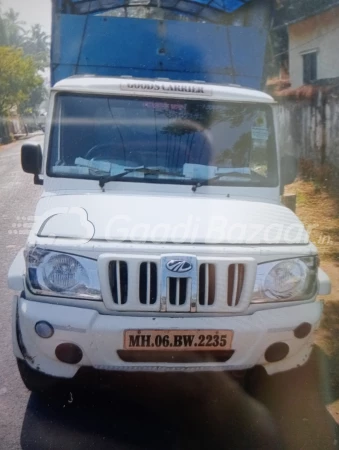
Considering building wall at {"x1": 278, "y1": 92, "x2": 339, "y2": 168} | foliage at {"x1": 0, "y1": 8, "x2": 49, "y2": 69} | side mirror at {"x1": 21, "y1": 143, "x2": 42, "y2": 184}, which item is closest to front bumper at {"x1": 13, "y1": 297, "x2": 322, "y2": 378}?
side mirror at {"x1": 21, "y1": 143, "x2": 42, "y2": 184}

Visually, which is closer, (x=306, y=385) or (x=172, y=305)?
(x=172, y=305)

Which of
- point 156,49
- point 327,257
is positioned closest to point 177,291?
point 156,49

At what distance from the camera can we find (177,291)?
305 centimetres

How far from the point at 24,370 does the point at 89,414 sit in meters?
0.49

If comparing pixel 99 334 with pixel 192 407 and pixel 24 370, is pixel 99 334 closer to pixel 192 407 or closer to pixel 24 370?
pixel 24 370

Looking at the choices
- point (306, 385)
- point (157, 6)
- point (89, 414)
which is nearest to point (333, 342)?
point (306, 385)

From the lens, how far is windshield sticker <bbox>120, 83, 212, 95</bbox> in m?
4.30

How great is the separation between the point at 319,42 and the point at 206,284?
16.3 m

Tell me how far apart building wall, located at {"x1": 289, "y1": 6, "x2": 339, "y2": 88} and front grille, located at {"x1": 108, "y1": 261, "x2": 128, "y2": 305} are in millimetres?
14953

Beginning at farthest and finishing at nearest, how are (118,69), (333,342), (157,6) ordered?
1. (157,6)
2. (118,69)
3. (333,342)

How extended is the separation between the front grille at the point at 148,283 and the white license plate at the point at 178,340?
0.17 metres

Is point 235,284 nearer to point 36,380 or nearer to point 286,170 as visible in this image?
point 36,380

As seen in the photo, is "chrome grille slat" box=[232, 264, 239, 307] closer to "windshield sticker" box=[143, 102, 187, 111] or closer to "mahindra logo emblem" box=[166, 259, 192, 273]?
"mahindra logo emblem" box=[166, 259, 192, 273]

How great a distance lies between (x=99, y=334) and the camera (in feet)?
9.83
